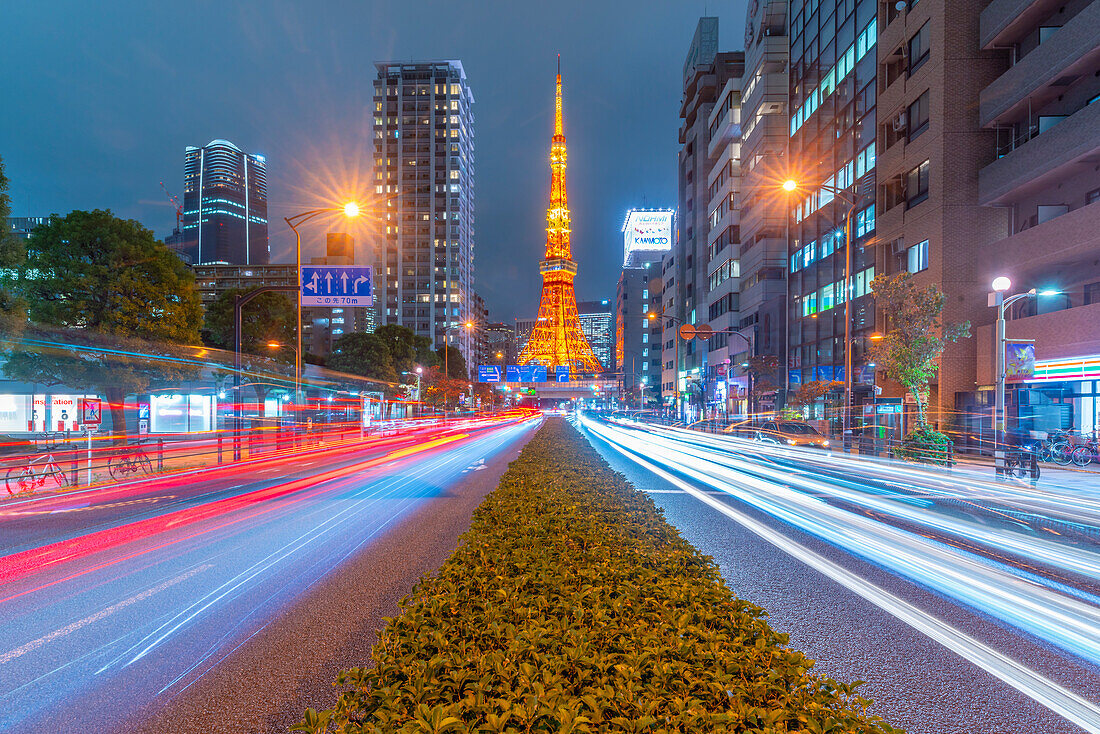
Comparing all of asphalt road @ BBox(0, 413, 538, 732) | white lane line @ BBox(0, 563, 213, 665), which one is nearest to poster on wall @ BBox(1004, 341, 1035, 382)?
asphalt road @ BBox(0, 413, 538, 732)

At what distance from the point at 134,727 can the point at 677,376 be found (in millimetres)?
84061

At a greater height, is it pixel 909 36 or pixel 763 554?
pixel 909 36

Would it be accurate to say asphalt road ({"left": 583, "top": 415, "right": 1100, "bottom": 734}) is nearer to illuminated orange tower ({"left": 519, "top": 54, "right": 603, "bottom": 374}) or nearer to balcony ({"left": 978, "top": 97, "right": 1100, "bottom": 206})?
balcony ({"left": 978, "top": 97, "right": 1100, "bottom": 206})

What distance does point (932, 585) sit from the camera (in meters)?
7.25

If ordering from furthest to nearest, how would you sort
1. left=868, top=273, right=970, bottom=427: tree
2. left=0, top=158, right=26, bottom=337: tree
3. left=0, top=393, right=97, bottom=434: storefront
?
left=0, top=393, right=97, bottom=434: storefront, left=868, top=273, right=970, bottom=427: tree, left=0, top=158, right=26, bottom=337: tree

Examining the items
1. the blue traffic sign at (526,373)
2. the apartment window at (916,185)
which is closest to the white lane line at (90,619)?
the apartment window at (916,185)

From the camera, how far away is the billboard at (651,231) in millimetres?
151750

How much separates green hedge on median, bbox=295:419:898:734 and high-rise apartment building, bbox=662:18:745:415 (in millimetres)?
57476

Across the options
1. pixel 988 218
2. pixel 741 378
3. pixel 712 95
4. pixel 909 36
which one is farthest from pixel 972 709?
pixel 712 95

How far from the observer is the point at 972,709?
14.4 feet

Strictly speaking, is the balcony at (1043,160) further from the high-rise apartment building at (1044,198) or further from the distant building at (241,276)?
the distant building at (241,276)

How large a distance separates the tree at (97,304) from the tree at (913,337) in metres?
30.8

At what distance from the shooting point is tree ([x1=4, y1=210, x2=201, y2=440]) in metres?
21.5

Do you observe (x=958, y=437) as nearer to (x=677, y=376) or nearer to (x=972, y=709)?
(x=972, y=709)
